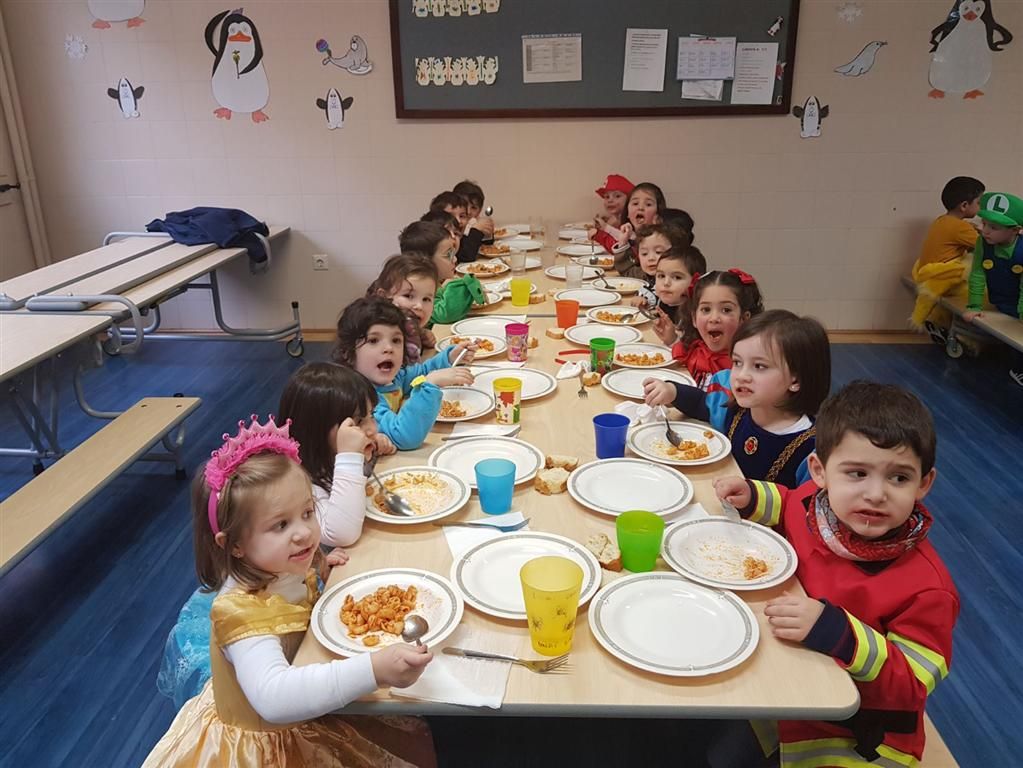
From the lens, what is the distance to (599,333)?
2900 mm

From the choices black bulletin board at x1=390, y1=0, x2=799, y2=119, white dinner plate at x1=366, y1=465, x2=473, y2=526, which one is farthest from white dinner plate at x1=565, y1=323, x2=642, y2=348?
black bulletin board at x1=390, y1=0, x2=799, y2=119

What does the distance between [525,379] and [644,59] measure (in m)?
3.31

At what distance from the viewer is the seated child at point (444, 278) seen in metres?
3.11

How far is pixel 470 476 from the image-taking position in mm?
1820

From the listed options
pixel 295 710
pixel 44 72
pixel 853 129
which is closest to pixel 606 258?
pixel 853 129

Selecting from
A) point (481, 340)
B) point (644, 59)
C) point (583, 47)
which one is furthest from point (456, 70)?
point (481, 340)

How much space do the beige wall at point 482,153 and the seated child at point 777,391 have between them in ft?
11.2

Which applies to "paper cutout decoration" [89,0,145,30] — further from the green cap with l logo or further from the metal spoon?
the green cap with l logo

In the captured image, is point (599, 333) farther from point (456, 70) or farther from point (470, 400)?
point (456, 70)

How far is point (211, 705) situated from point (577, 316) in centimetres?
202

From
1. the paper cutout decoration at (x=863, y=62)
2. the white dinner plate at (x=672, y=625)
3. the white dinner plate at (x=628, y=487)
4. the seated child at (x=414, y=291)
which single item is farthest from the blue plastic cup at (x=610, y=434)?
the paper cutout decoration at (x=863, y=62)

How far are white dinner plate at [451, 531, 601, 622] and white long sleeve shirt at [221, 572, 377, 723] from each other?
0.25 metres

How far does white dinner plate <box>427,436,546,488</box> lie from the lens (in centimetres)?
183

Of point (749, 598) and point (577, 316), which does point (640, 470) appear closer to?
point (749, 598)
